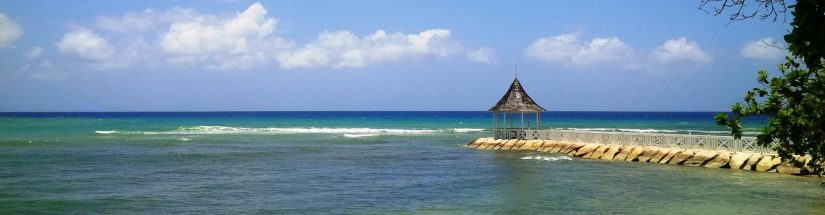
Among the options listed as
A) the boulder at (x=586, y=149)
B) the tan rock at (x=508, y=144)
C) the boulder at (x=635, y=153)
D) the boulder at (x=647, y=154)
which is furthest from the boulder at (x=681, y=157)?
the tan rock at (x=508, y=144)

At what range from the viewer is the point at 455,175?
24719 millimetres

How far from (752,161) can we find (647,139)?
21.6 feet

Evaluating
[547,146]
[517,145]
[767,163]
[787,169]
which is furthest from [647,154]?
[517,145]

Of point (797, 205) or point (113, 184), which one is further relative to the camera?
point (113, 184)

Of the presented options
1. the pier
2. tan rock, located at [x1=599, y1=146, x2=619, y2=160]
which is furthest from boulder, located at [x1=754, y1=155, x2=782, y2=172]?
tan rock, located at [x1=599, y1=146, x2=619, y2=160]

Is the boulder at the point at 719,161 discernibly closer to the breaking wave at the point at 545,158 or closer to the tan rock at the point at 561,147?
the breaking wave at the point at 545,158

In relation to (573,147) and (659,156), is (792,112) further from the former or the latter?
(573,147)

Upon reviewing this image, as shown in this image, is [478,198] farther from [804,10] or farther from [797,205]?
[804,10]

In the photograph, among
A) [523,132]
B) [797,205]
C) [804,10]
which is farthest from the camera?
[523,132]

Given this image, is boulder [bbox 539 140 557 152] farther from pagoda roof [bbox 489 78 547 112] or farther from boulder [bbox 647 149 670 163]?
boulder [bbox 647 149 670 163]

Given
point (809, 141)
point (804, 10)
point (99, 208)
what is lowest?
point (99, 208)

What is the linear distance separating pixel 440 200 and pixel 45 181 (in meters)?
13.2

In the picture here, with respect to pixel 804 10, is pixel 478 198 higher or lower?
lower

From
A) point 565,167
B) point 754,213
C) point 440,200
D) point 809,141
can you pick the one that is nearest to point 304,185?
point 440,200
